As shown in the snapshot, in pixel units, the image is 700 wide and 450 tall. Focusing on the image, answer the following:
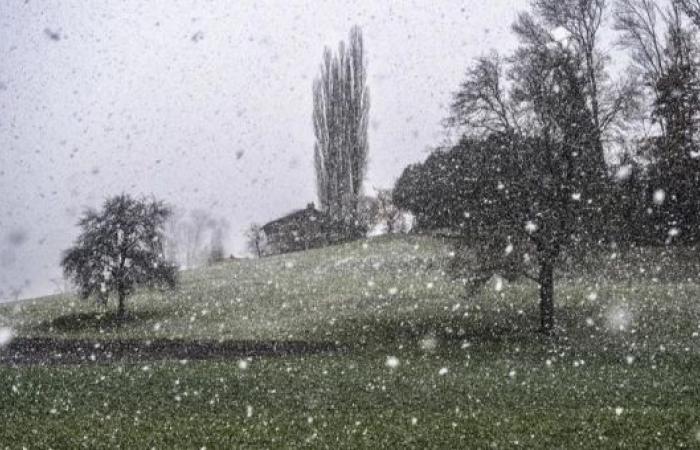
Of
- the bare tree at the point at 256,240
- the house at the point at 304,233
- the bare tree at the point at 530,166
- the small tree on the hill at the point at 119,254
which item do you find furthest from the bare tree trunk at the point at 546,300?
the bare tree at the point at 256,240

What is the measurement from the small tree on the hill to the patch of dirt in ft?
20.1

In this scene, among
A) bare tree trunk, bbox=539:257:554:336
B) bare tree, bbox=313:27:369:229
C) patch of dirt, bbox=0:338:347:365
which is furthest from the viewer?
bare tree, bbox=313:27:369:229

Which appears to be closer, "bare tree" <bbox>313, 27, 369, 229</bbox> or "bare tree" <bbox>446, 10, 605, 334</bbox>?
"bare tree" <bbox>446, 10, 605, 334</bbox>

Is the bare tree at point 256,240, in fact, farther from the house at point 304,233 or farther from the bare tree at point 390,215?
the bare tree at point 390,215

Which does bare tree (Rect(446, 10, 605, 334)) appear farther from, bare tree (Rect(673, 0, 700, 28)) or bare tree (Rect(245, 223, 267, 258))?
bare tree (Rect(245, 223, 267, 258))

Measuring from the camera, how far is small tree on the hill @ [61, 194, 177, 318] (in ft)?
104

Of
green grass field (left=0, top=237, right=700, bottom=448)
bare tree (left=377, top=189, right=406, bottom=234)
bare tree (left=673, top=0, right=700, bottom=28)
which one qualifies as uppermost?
bare tree (left=673, top=0, right=700, bottom=28)

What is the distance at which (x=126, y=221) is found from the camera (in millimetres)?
32969

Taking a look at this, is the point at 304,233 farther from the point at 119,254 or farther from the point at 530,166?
the point at 530,166

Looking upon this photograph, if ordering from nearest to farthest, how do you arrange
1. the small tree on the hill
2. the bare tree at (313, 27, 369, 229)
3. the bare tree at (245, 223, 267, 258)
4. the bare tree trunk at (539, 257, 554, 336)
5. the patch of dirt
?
the patch of dirt → the bare tree trunk at (539, 257, 554, 336) → the small tree on the hill → the bare tree at (313, 27, 369, 229) → the bare tree at (245, 223, 267, 258)

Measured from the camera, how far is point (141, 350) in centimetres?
2292

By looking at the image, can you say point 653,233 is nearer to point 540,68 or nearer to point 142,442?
point 540,68

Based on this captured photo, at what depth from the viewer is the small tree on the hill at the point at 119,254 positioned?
1247 inches

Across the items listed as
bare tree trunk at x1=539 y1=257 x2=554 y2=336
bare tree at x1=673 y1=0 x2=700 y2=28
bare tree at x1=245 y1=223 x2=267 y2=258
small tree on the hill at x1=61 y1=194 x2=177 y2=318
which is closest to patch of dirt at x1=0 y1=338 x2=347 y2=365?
small tree on the hill at x1=61 y1=194 x2=177 y2=318
